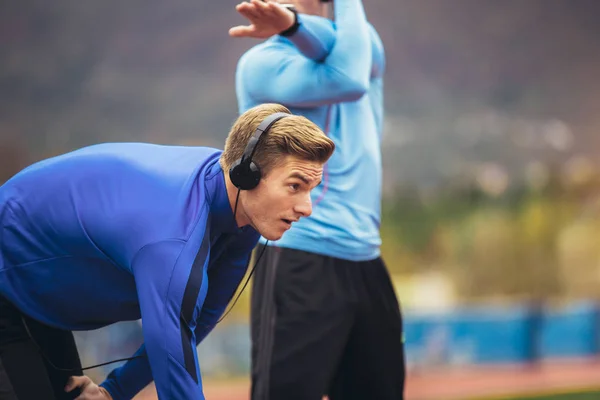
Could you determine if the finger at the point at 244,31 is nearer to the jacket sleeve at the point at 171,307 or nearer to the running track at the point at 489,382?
the jacket sleeve at the point at 171,307

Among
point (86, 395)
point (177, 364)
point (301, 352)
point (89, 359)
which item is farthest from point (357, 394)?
point (89, 359)

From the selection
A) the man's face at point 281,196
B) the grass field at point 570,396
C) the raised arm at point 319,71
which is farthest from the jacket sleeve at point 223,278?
the grass field at point 570,396

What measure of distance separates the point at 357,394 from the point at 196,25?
3356mm

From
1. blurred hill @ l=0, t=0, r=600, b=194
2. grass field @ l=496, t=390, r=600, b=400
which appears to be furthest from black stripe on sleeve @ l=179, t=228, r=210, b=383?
grass field @ l=496, t=390, r=600, b=400

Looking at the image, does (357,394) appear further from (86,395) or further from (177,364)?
(177,364)

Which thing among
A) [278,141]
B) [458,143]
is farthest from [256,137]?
[458,143]

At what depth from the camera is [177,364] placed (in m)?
1.53

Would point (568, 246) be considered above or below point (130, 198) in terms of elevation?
below

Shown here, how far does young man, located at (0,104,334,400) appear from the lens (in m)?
1.53

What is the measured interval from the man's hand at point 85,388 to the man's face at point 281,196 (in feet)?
1.67

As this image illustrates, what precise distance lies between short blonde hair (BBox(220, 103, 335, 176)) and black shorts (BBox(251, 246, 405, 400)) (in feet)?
2.39

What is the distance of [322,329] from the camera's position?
7.63 ft

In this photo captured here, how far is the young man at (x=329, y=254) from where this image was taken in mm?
2287

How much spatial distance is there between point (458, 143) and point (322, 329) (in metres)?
3.86
